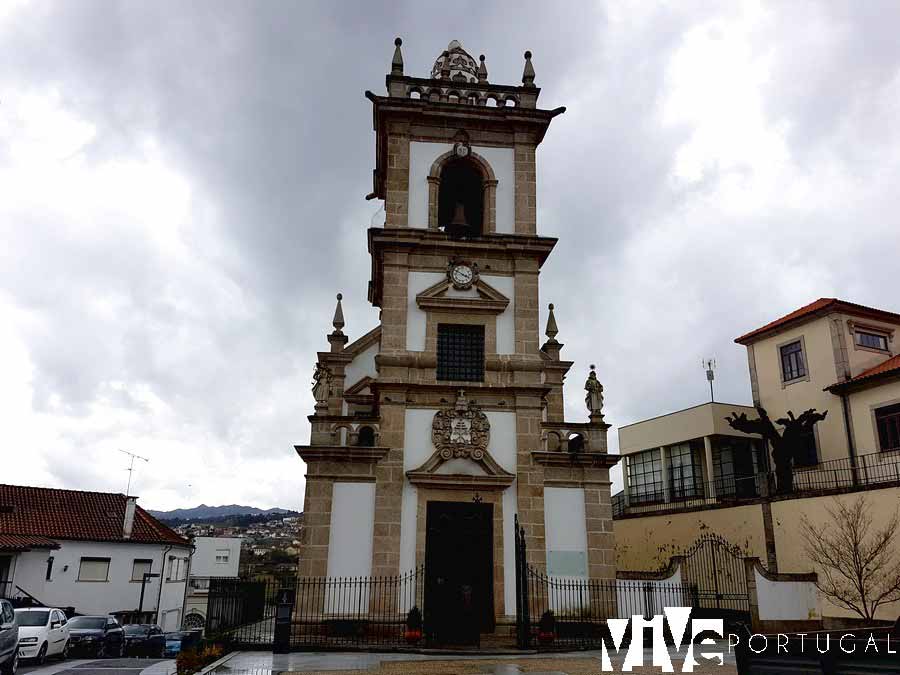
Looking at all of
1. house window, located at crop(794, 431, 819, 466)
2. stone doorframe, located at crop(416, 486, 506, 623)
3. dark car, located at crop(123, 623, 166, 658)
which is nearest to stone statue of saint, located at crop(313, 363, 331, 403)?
stone doorframe, located at crop(416, 486, 506, 623)

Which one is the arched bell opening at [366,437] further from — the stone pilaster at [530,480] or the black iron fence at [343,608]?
the stone pilaster at [530,480]

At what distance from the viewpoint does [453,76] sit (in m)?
25.2

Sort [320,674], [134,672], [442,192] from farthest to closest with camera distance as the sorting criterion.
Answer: [442,192]
[134,672]
[320,674]

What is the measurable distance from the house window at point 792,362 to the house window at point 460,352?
53.7ft

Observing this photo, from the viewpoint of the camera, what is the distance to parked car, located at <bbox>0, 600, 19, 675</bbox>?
14.4 meters

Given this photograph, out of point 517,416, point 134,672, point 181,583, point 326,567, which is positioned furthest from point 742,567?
point 181,583

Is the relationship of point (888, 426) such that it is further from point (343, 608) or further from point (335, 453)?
point (343, 608)

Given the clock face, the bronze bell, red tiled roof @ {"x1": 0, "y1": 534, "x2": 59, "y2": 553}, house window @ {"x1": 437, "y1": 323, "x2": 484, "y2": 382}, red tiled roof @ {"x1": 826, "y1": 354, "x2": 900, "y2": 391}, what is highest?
the bronze bell

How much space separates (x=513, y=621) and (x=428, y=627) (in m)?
2.16

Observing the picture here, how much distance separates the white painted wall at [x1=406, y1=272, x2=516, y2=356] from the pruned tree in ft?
41.1

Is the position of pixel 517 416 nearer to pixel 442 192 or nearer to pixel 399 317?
Result: pixel 399 317

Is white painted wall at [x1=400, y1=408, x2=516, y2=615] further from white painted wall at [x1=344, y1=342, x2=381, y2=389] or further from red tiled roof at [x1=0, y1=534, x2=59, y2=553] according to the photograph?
red tiled roof at [x1=0, y1=534, x2=59, y2=553]

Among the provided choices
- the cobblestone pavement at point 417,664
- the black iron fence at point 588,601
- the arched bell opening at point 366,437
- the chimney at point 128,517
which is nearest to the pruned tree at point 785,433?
the black iron fence at point 588,601

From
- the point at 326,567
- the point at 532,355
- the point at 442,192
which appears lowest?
the point at 326,567
